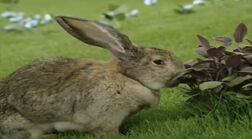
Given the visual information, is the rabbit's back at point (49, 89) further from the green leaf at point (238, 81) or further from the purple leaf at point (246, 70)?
the purple leaf at point (246, 70)

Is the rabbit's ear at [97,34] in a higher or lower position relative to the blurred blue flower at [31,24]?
lower

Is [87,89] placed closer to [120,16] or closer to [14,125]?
[14,125]

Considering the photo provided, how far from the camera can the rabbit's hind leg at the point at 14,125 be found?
3.74m

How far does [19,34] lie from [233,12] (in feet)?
16.3

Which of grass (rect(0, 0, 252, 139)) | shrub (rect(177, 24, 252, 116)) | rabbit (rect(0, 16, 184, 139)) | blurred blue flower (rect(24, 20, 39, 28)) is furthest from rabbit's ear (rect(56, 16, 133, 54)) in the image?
blurred blue flower (rect(24, 20, 39, 28))

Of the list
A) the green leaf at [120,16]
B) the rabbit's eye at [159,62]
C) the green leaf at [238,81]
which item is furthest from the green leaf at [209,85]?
the green leaf at [120,16]

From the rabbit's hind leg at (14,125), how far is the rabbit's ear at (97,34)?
86 centimetres

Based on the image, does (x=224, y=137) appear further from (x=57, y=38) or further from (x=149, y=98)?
(x=57, y=38)

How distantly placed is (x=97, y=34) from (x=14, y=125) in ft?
3.45

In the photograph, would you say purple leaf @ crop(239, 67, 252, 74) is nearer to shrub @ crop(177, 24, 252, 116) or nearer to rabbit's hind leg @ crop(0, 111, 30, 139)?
shrub @ crop(177, 24, 252, 116)

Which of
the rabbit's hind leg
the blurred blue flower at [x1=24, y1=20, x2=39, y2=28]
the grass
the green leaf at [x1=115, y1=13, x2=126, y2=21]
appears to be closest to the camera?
the grass

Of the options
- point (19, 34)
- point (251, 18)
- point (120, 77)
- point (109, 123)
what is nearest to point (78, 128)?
point (109, 123)

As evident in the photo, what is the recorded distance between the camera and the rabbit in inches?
143

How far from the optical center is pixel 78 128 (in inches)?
147
